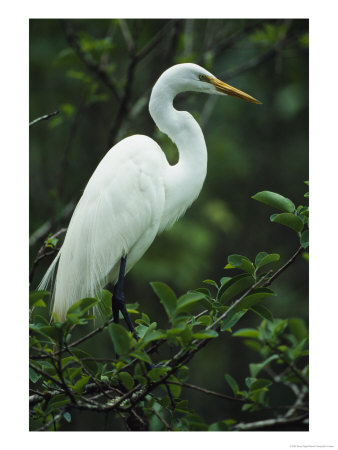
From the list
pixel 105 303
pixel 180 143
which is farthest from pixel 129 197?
pixel 105 303

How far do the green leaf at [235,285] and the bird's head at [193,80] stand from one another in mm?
702

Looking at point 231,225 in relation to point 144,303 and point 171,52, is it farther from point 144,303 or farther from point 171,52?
point 171,52

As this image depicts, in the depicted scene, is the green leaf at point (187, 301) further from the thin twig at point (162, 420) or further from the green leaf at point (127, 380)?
the thin twig at point (162, 420)

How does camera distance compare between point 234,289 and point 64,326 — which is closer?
point 64,326

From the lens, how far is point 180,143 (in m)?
2.07

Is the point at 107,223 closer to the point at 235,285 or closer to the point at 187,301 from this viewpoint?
the point at 235,285

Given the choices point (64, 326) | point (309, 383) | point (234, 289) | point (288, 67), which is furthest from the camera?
point (288, 67)

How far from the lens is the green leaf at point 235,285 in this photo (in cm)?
156

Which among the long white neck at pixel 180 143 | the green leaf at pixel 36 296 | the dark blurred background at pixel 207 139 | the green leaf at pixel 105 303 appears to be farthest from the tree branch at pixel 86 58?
the green leaf at pixel 36 296

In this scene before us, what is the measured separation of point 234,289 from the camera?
1567 mm

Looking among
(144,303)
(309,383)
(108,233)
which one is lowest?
(144,303)

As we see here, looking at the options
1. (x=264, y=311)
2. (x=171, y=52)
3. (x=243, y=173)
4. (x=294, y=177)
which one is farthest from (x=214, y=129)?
(x=264, y=311)
